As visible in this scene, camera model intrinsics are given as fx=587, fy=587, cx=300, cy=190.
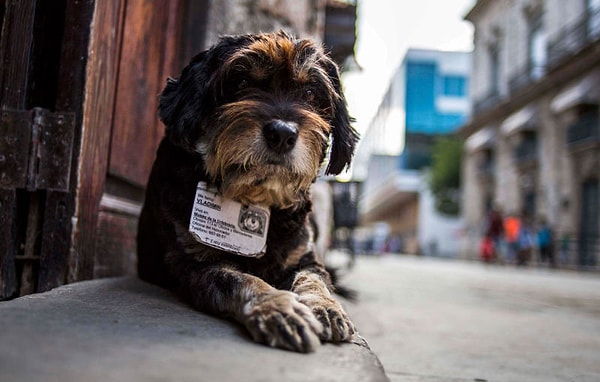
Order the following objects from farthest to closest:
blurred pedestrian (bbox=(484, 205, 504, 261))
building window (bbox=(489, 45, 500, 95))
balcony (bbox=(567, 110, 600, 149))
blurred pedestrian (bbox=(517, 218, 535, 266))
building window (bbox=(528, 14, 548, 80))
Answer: building window (bbox=(489, 45, 500, 95)) < building window (bbox=(528, 14, 548, 80)) < blurred pedestrian (bbox=(484, 205, 504, 261)) < blurred pedestrian (bbox=(517, 218, 535, 266)) < balcony (bbox=(567, 110, 600, 149))

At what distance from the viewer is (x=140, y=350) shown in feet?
4.94

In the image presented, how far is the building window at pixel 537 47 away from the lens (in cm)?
2595

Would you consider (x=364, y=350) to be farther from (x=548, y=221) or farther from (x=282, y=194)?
(x=548, y=221)

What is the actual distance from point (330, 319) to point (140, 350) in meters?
0.67

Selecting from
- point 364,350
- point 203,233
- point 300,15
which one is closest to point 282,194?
point 203,233

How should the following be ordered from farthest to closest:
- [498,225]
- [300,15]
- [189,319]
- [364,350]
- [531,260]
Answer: [531,260], [498,225], [300,15], [189,319], [364,350]

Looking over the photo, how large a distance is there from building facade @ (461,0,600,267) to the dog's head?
66.1 feet

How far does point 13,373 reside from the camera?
1.26 m

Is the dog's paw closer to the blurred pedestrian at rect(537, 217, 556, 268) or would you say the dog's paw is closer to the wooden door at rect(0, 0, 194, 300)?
the wooden door at rect(0, 0, 194, 300)

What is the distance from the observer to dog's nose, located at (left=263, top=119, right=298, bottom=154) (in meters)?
2.26

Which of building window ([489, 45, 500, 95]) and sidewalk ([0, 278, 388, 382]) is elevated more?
building window ([489, 45, 500, 95])

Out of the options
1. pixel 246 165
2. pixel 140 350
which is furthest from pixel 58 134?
pixel 140 350

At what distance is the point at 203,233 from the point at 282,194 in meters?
0.38

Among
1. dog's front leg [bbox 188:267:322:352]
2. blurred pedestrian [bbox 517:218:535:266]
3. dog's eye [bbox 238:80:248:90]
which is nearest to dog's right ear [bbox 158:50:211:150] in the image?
dog's eye [bbox 238:80:248:90]
